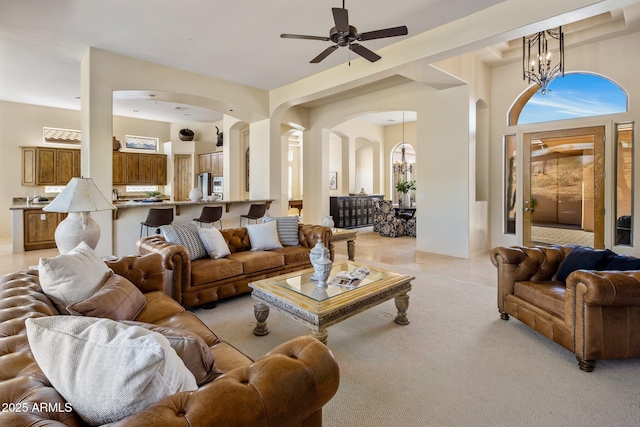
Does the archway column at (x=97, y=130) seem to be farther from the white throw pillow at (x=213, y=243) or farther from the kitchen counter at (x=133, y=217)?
the white throw pillow at (x=213, y=243)

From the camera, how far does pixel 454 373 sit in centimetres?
222

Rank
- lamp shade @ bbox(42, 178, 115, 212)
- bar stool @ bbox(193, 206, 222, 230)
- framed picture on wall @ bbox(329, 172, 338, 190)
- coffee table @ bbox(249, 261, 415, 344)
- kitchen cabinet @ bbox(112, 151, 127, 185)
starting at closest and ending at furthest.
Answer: coffee table @ bbox(249, 261, 415, 344) < lamp shade @ bbox(42, 178, 115, 212) < bar stool @ bbox(193, 206, 222, 230) < kitchen cabinet @ bbox(112, 151, 127, 185) < framed picture on wall @ bbox(329, 172, 338, 190)

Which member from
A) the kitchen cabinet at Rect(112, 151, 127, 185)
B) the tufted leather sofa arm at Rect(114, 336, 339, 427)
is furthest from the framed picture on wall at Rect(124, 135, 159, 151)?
the tufted leather sofa arm at Rect(114, 336, 339, 427)

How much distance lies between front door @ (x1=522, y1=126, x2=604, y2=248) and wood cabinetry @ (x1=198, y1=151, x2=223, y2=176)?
7.92m

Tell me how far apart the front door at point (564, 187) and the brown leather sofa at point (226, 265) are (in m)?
4.28

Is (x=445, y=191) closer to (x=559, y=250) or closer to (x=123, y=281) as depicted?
(x=559, y=250)

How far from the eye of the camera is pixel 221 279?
3475 mm

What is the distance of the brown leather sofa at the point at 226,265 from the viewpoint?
3098mm

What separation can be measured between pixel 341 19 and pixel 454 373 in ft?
9.99

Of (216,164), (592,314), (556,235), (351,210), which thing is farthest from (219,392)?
(216,164)

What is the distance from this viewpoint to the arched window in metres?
5.12

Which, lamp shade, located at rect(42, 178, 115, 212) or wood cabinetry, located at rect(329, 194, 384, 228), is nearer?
lamp shade, located at rect(42, 178, 115, 212)

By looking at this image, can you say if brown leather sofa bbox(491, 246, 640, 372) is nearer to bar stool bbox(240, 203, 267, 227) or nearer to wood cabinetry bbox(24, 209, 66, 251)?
bar stool bbox(240, 203, 267, 227)

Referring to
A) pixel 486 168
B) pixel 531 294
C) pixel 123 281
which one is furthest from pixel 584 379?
pixel 486 168
